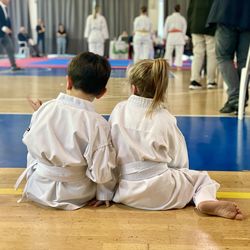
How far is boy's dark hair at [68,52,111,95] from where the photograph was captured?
1.76m

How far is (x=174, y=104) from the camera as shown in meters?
4.29

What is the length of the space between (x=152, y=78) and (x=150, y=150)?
283mm

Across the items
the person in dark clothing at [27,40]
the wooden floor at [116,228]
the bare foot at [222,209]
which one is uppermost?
the bare foot at [222,209]

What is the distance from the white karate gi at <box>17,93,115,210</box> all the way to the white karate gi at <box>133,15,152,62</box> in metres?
7.73

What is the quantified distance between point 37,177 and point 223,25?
2421 mm

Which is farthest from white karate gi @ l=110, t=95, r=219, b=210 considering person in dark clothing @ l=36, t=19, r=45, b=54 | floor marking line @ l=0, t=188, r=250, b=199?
person in dark clothing @ l=36, t=19, r=45, b=54

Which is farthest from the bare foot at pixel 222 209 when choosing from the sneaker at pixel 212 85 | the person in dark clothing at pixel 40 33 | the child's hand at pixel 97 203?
the person in dark clothing at pixel 40 33

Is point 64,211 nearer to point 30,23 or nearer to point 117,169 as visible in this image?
point 117,169

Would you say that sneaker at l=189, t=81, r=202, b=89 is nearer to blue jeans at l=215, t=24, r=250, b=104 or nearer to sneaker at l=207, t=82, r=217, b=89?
sneaker at l=207, t=82, r=217, b=89

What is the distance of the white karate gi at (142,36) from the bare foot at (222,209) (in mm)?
7845

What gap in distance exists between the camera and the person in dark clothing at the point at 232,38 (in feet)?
11.7

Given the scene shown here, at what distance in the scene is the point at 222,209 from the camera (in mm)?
1648

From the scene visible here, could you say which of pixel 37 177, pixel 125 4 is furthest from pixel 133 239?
pixel 125 4

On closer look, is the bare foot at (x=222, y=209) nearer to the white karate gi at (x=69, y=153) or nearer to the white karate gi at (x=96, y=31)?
the white karate gi at (x=69, y=153)
